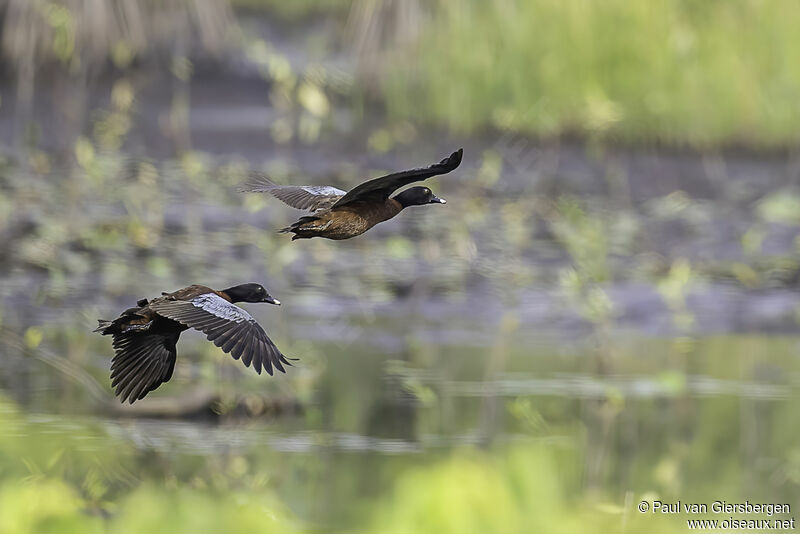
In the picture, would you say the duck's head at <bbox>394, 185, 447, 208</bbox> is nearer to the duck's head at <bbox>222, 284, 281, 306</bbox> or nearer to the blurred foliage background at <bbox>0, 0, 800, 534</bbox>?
the duck's head at <bbox>222, 284, 281, 306</bbox>

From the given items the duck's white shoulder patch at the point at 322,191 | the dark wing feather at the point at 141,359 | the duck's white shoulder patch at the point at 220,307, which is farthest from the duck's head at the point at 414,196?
the dark wing feather at the point at 141,359

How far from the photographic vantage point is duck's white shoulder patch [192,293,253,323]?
11.4 feet

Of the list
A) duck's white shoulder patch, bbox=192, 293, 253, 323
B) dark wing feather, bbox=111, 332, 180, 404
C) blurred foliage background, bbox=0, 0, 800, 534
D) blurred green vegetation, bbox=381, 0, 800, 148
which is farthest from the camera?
blurred green vegetation, bbox=381, 0, 800, 148

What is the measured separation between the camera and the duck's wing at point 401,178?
121 inches

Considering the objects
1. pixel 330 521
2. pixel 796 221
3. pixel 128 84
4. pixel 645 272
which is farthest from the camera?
pixel 128 84

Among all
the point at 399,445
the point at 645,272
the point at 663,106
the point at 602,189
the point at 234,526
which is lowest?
the point at 234,526

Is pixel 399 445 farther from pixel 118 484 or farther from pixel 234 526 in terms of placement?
pixel 234 526

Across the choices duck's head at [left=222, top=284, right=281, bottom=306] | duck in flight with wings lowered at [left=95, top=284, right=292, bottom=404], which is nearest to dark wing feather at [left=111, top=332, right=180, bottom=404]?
duck in flight with wings lowered at [left=95, top=284, right=292, bottom=404]

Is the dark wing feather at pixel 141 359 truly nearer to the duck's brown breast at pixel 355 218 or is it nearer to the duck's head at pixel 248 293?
the duck's head at pixel 248 293

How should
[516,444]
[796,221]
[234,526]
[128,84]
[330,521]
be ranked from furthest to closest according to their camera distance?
[128,84] < [796,221] < [516,444] < [330,521] < [234,526]

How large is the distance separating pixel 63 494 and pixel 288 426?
2.54 m

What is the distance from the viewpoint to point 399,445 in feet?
24.3

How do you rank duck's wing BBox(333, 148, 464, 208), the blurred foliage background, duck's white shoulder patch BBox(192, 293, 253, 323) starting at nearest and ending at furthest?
duck's wing BBox(333, 148, 464, 208), duck's white shoulder patch BBox(192, 293, 253, 323), the blurred foliage background

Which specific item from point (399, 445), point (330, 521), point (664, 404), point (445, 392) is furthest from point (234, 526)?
point (664, 404)
